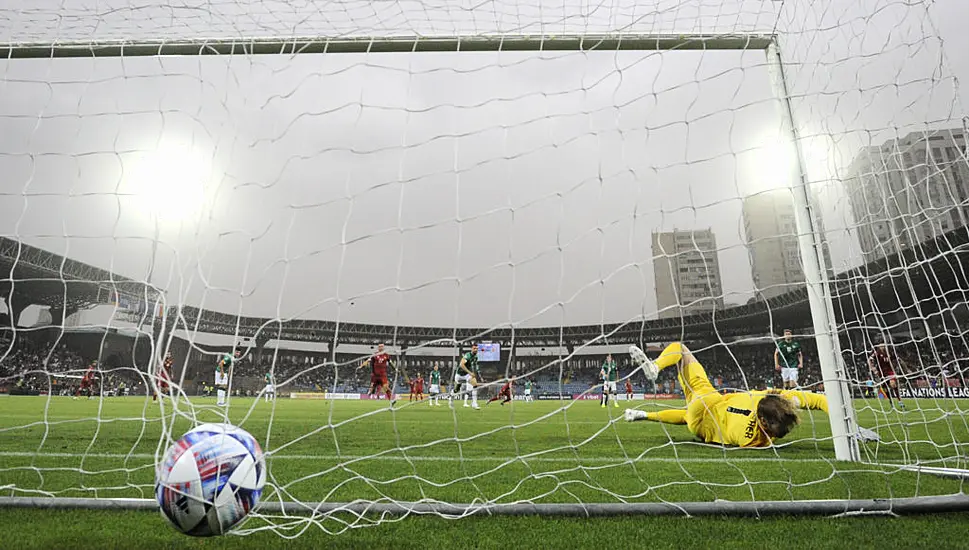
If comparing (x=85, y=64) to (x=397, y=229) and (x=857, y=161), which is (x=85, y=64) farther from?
(x=857, y=161)

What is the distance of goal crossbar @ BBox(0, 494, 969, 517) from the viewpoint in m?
2.41

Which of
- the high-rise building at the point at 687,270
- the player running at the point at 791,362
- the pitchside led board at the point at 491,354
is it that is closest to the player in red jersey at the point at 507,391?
the high-rise building at the point at 687,270

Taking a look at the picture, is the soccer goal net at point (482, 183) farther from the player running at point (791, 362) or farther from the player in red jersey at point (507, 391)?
the player running at point (791, 362)

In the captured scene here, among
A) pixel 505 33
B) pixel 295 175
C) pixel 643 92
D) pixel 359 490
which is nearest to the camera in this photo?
pixel 359 490

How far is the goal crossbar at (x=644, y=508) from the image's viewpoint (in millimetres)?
2412

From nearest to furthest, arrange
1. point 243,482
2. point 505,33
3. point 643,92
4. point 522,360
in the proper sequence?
point 243,482 < point 643,92 < point 505,33 < point 522,360

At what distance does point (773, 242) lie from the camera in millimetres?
3766

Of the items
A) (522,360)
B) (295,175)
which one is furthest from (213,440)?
(522,360)

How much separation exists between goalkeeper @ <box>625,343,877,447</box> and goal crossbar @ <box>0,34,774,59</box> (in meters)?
2.51

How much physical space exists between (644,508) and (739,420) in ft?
9.12

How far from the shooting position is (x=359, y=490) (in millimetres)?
3062

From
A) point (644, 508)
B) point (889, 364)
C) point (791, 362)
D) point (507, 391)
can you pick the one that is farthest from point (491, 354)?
point (644, 508)

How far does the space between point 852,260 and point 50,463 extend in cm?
636

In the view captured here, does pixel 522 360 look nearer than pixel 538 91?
No
